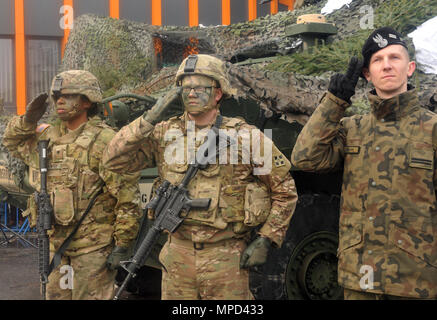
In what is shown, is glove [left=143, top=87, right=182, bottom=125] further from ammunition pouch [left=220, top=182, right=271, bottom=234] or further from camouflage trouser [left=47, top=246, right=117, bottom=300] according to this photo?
camouflage trouser [left=47, top=246, right=117, bottom=300]

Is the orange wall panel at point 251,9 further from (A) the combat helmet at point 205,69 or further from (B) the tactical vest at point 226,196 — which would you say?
(B) the tactical vest at point 226,196

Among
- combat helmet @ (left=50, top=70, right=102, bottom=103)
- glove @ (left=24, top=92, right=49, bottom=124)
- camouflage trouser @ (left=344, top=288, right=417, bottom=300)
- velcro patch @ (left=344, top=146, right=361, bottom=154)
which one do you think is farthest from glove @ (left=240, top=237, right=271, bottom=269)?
glove @ (left=24, top=92, right=49, bottom=124)

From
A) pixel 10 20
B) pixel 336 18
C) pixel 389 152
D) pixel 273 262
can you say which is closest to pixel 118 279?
pixel 273 262

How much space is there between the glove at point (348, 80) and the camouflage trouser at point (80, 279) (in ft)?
6.51

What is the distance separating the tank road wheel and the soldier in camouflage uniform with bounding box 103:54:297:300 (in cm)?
112

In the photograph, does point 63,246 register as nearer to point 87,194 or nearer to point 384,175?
point 87,194

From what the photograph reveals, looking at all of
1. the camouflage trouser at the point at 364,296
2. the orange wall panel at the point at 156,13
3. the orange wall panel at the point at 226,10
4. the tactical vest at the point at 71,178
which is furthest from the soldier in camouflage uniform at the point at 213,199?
the orange wall panel at the point at 226,10

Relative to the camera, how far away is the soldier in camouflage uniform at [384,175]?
2.78 m

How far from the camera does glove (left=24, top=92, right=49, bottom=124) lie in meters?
4.03

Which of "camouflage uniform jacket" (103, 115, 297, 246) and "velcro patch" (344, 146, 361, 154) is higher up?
"velcro patch" (344, 146, 361, 154)

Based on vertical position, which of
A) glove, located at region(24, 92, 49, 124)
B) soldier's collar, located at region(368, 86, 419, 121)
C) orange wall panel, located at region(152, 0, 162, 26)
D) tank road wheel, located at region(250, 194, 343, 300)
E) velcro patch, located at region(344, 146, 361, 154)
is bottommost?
tank road wheel, located at region(250, 194, 343, 300)

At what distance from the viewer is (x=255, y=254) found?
3160 millimetres

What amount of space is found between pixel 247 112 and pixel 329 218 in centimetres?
110
